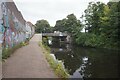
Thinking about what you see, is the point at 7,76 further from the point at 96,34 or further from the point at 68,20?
the point at 68,20

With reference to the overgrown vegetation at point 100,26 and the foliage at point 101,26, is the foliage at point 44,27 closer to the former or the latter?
the overgrown vegetation at point 100,26

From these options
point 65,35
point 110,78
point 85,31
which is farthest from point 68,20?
point 110,78

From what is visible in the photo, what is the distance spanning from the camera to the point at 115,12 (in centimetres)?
4531

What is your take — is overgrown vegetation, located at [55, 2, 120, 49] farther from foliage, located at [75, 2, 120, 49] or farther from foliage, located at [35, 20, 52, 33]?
foliage, located at [35, 20, 52, 33]

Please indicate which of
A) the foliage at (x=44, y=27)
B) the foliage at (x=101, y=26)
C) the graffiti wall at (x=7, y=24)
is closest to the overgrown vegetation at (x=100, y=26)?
the foliage at (x=101, y=26)

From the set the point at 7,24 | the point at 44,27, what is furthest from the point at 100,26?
the point at 44,27

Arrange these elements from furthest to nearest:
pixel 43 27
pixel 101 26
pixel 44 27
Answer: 1. pixel 43 27
2. pixel 44 27
3. pixel 101 26

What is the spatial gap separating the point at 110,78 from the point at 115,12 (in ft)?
99.7

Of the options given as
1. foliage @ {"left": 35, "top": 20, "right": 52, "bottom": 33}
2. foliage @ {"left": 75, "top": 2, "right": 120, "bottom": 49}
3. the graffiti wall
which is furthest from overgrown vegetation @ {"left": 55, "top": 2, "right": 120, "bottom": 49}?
foliage @ {"left": 35, "top": 20, "right": 52, "bottom": 33}

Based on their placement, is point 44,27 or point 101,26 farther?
point 44,27

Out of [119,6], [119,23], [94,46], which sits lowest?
[94,46]

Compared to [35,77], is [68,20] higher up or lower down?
higher up

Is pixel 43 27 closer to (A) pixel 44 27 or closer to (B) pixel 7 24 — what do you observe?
(A) pixel 44 27

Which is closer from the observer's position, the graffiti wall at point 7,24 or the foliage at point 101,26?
the graffiti wall at point 7,24
